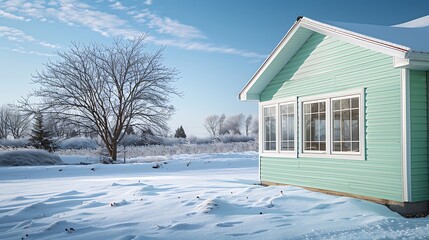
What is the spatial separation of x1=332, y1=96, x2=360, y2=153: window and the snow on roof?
4.48ft

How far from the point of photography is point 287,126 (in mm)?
10477

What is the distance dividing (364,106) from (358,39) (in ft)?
4.50

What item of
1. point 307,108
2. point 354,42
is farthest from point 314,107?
point 354,42

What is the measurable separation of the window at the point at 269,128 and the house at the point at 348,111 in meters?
0.03

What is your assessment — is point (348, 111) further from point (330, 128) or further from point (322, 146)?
point (322, 146)

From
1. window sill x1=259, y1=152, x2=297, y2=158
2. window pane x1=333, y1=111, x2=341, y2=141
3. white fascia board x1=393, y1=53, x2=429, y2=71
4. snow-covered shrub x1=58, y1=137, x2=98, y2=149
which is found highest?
white fascia board x1=393, y1=53, x2=429, y2=71

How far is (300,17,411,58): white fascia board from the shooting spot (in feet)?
22.5

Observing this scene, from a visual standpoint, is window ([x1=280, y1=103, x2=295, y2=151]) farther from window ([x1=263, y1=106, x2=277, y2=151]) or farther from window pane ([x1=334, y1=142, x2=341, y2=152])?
window pane ([x1=334, y1=142, x2=341, y2=152])

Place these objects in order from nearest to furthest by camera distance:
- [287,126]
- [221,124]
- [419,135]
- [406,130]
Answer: [406,130] → [419,135] → [287,126] → [221,124]

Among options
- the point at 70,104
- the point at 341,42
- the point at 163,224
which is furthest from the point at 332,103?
the point at 70,104

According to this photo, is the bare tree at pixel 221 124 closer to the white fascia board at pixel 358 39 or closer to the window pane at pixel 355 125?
the white fascia board at pixel 358 39

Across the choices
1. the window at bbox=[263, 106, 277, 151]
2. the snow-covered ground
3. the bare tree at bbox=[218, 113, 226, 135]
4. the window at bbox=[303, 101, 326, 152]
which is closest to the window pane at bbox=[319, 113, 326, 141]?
the window at bbox=[303, 101, 326, 152]

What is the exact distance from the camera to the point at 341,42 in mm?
8617

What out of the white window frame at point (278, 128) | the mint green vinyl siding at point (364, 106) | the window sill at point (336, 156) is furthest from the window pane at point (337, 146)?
the white window frame at point (278, 128)
